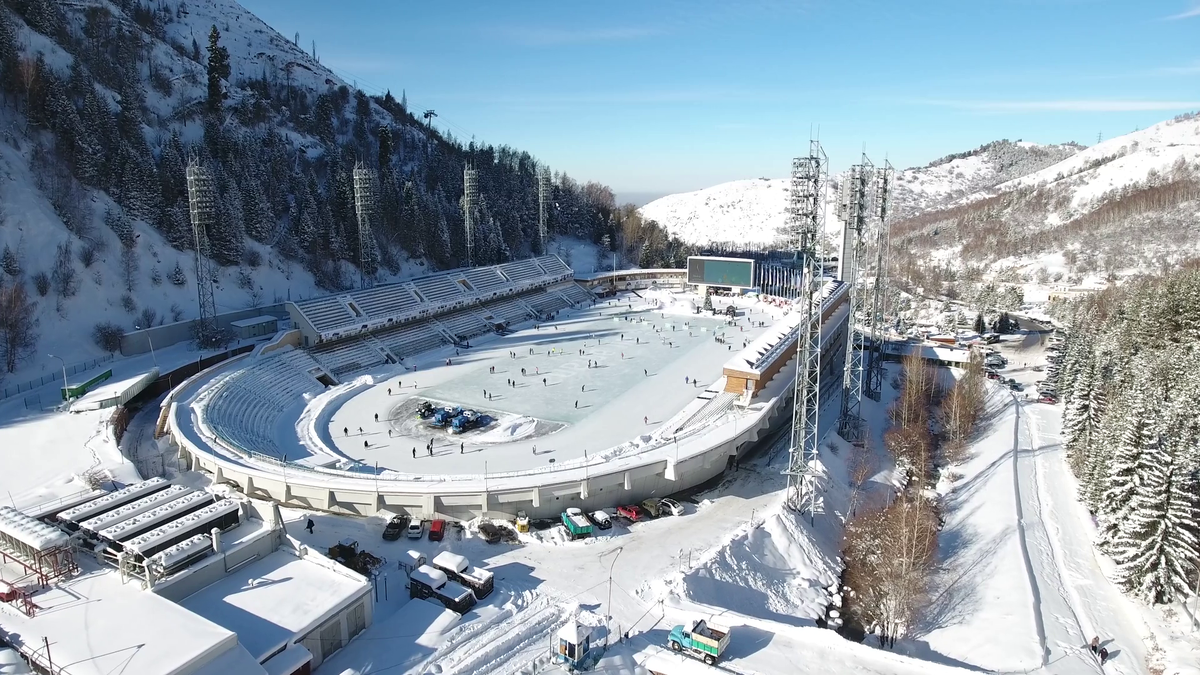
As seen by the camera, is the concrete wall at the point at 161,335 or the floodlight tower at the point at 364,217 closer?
the concrete wall at the point at 161,335

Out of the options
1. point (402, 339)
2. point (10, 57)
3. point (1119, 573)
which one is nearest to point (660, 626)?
point (1119, 573)

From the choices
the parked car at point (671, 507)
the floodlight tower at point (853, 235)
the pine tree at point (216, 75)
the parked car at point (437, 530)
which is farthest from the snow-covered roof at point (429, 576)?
the pine tree at point (216, 75)

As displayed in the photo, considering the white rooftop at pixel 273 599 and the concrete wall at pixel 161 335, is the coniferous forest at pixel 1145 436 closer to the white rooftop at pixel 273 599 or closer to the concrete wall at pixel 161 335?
the white rooftop at pixel 273 599

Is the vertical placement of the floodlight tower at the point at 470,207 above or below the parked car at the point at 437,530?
above

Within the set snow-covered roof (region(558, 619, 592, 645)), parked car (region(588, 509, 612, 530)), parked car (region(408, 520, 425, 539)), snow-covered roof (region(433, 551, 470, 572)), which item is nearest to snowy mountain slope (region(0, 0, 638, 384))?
parked car (region(408, 520, 425, 539))

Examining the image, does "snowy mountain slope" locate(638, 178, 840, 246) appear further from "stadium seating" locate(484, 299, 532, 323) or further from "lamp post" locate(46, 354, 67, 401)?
"lamp post" locate(46, 354, 67, 401)

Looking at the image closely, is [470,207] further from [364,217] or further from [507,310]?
[364,217]
